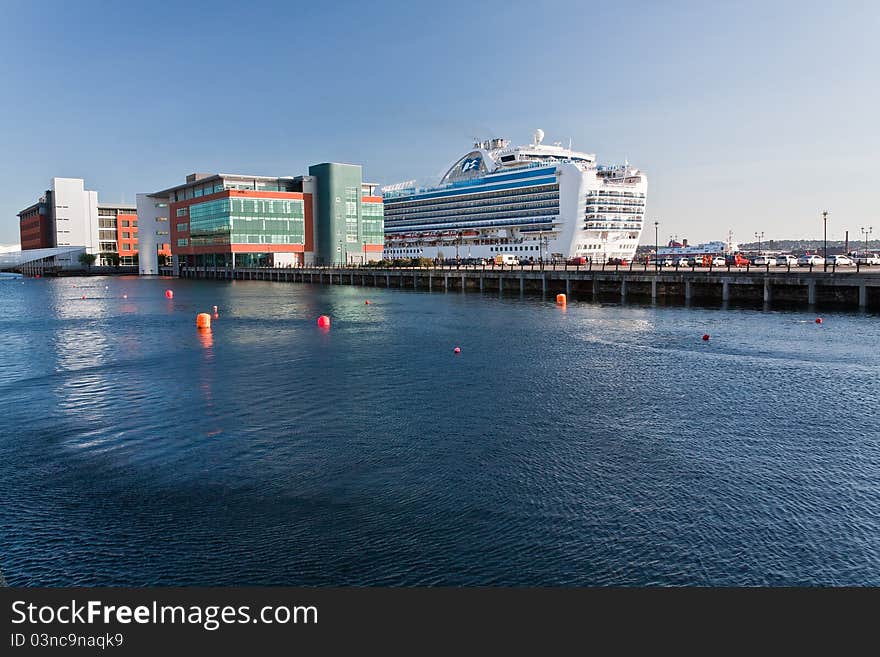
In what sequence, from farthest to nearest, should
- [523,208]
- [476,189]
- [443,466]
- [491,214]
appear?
A: [476,189], [491,214], [523,208], [443,466]

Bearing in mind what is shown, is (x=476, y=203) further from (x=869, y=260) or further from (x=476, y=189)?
(x=869, y=260)

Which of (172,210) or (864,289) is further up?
(172,210)

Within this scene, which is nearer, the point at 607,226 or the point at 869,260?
the point at 869,260

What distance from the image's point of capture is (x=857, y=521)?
494 inches

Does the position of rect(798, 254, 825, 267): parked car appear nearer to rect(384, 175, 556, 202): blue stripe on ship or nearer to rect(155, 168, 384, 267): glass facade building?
rect(384, 175, 556, 202): blue stripe on ship

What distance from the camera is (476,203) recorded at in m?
154

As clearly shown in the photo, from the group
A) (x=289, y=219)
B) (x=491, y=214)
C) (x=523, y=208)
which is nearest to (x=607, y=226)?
(x=523, y=208)

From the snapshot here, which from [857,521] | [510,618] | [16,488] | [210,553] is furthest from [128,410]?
[857,521]

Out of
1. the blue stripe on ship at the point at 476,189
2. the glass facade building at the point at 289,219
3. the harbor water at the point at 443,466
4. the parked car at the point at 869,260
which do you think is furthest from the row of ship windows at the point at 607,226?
the harbor water at the point at 443,466

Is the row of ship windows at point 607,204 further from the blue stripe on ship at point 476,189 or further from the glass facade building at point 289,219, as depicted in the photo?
the glass facade building at point 289,219

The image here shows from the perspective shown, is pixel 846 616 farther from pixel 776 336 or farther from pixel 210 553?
pixel 776 336

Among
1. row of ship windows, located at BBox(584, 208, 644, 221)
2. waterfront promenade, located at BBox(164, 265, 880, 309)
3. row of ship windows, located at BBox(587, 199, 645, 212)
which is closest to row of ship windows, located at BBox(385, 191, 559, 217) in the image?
row of ship windows, located at BBox(587, 199, 645, 212)

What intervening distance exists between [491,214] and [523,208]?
930cm

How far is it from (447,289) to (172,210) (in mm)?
92279
